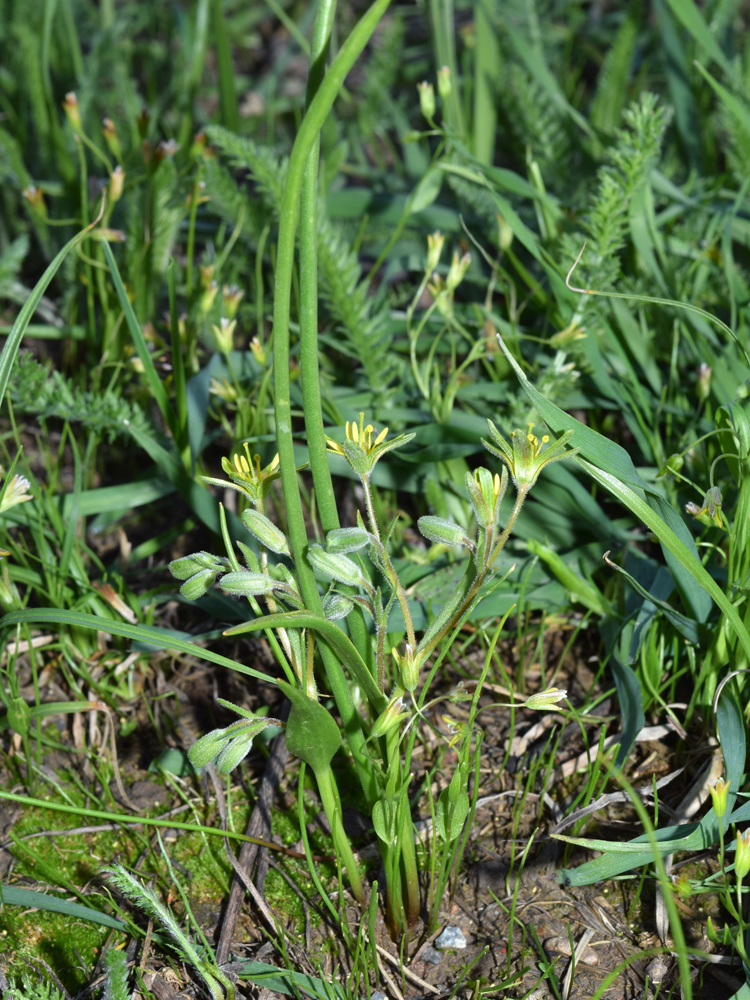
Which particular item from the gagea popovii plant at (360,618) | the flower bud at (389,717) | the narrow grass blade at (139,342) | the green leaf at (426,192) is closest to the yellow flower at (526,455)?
the gagea popovii plant at (360,618)

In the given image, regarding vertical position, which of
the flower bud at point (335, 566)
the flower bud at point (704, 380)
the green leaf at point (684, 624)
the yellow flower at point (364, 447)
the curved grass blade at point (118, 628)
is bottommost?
the green leaf at point (684, 624)

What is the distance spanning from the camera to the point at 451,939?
1.08m

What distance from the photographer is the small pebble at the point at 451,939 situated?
108 centimetres

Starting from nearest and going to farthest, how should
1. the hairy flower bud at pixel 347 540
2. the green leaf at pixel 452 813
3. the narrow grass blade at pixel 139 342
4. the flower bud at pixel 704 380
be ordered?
1. the hairy flower bud at pixel 347 540
2. the green leaf at pixel 452 813
3. the narrow grass blade at pixel 139 342
4. the flower bud at pixel 704 380

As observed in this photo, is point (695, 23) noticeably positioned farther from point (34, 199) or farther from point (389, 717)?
point (389, 717)

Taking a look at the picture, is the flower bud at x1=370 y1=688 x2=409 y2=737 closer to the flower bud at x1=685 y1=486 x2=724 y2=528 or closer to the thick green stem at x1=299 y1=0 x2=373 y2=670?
the thick green stem at x1=299 y1=0 x2=373 y2=670

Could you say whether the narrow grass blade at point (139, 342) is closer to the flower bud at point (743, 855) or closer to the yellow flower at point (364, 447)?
the yellow flower at point (364, 447)

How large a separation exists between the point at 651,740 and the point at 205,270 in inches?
42.0

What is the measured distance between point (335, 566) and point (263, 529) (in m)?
0.10

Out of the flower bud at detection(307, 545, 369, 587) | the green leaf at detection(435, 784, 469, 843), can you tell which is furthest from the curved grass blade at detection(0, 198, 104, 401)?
the green leaf at detection(435, 784, 469, 843)

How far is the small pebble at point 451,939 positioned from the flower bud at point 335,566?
0.54 meters

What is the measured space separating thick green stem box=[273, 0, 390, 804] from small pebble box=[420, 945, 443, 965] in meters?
0.21

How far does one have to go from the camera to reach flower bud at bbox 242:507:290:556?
2.91 ft

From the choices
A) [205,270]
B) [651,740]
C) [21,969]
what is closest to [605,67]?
[205,270]
